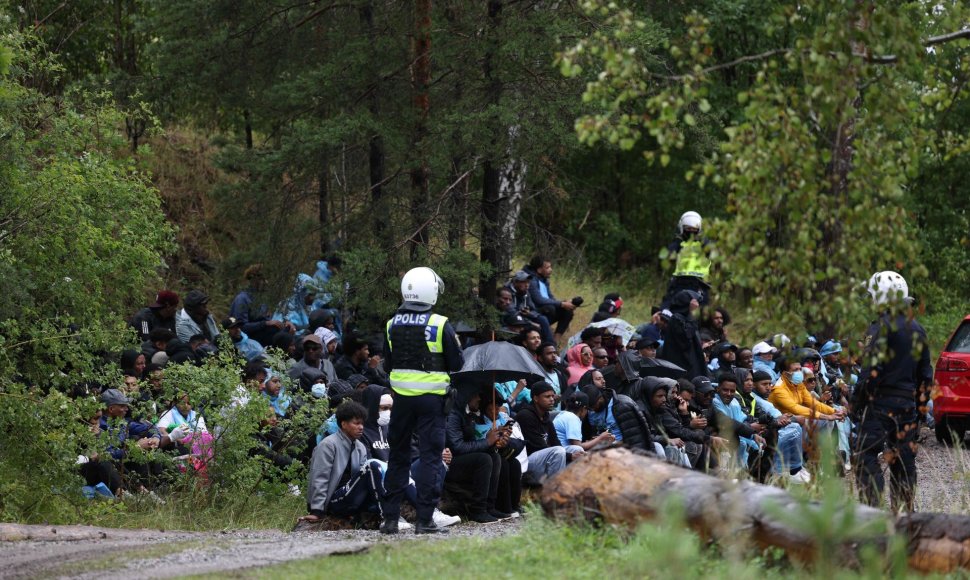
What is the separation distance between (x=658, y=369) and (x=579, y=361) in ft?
3.74

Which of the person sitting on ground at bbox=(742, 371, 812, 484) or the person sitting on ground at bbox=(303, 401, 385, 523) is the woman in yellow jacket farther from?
the person sitting on ground at bbox=(303, 401, 385, 523)

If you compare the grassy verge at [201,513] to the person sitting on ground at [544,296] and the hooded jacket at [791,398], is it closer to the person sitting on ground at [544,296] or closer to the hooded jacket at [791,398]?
the hooded jacket at [791,398]

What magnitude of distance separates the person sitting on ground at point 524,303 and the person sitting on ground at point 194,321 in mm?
4014

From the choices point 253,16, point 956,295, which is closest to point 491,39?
point 253,16

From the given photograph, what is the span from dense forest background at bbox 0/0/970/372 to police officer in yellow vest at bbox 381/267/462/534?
217cm

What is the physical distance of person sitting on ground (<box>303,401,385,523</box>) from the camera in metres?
11.5

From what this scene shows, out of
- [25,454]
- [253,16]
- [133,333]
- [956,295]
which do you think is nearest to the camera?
[25,454]

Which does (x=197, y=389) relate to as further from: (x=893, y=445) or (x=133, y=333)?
(x=893, y=445)

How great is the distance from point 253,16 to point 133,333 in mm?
8190

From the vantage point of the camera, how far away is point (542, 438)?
1323 centimetres

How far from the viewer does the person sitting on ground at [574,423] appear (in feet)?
43.9

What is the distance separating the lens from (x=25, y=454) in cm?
1149

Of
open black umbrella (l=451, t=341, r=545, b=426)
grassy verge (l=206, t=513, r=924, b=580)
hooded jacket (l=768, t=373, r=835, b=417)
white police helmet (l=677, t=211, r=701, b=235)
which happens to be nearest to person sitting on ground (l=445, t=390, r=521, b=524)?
open black umbrella (l=451, t=341, r=545, b=426)

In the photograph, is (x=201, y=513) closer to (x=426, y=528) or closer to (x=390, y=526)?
(x=390, y=526)
